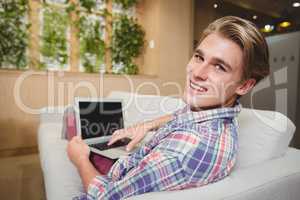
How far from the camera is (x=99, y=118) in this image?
156 cm

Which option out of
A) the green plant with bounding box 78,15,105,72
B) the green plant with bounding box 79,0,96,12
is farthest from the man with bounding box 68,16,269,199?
the green plant with bounding box 79,0,96,12

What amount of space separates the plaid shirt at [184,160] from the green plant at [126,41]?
11.7ft

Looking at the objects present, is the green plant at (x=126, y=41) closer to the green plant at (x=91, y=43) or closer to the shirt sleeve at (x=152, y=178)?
the green plant at (x=91, y=43)

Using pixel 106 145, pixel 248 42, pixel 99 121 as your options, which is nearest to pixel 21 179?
pixel 99 121

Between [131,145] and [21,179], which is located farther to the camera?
[21,179]

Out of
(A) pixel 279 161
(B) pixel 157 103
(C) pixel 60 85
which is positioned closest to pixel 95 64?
(C) pixel 60 85

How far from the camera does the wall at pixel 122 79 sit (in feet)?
10.1

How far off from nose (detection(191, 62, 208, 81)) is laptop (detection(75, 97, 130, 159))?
639mm

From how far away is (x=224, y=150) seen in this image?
697 millimetres

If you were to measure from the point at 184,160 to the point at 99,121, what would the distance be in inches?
39.9

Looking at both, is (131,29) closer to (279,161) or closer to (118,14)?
(118,14)

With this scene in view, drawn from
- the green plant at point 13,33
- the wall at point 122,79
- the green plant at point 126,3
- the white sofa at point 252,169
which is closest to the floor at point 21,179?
the wall at point 122,79

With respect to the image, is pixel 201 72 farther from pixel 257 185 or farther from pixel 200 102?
pixel 257 185

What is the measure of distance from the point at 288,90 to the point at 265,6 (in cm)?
283
